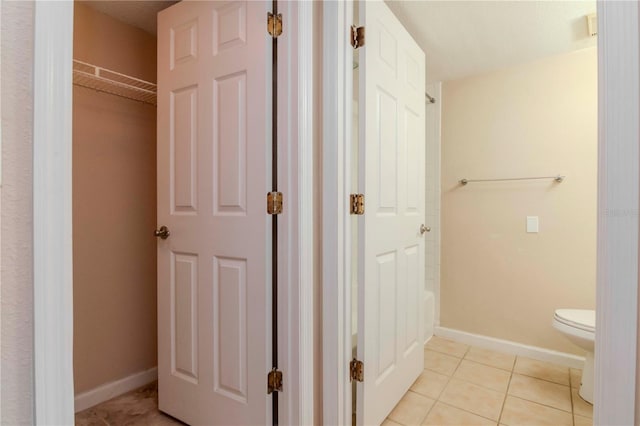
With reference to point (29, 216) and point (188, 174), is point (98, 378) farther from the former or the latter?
point (29, 216)

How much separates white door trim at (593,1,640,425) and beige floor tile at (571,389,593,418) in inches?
52.1

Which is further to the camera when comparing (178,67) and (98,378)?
(98,378)

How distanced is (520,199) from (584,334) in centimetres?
100

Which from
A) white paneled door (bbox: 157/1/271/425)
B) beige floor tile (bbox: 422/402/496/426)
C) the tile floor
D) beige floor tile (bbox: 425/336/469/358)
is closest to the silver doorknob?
white paneled door (bbox: 157/1/271/425)

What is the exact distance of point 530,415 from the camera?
1.74m

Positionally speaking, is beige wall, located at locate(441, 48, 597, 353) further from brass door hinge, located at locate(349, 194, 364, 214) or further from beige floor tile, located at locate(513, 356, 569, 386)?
brass door hinge, located at locate(349, 194, 364, 214)

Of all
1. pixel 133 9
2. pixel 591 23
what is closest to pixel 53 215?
pixel 133 9

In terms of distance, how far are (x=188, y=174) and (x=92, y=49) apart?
1.01 meters

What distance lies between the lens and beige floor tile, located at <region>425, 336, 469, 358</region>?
2506mm

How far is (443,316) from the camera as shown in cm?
281

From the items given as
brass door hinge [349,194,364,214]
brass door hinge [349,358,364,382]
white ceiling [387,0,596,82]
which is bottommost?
brass door hinge [349,358,364,382]

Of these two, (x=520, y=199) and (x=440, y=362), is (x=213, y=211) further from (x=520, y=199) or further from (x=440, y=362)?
(x=520, y=199)

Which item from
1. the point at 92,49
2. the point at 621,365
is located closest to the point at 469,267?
the point at 621,365

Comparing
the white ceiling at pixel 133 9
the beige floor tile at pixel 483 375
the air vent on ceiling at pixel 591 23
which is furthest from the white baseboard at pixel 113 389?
the air vent on ceiling at pixel 591 23
